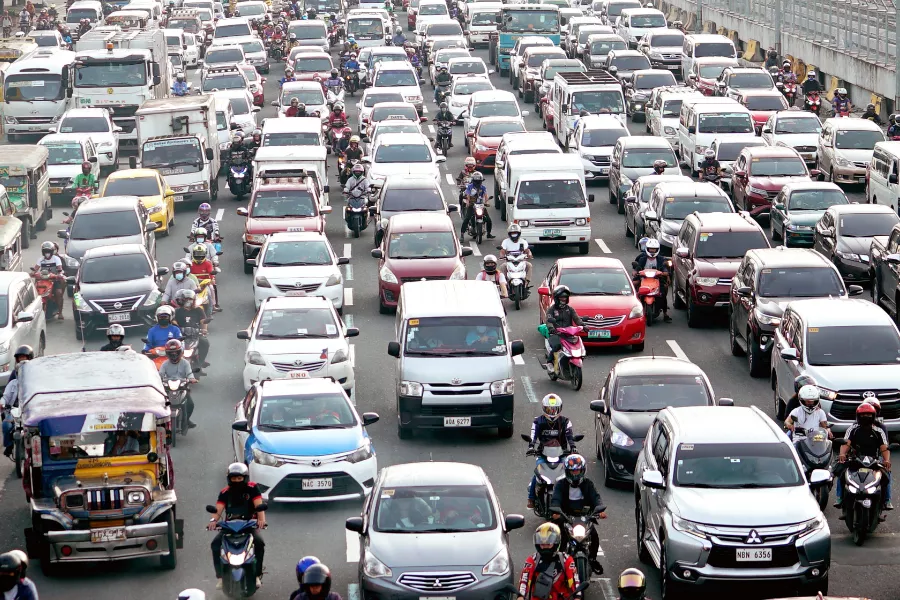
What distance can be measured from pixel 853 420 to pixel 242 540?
30.0 ft

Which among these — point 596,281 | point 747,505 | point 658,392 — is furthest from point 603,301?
point 747,505

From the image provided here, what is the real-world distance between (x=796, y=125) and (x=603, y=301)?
17.8 m

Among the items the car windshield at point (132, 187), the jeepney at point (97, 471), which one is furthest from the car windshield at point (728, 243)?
the car windshield at point (132, 187)

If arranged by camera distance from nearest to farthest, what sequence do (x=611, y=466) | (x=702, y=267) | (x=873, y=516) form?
(x=873, y=516) → (x=611, y=466) → (x=702, y=267)

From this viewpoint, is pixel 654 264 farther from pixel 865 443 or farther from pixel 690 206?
pixel 865 443

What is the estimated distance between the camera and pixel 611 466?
2120cm

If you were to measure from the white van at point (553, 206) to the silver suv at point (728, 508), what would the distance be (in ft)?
58.6

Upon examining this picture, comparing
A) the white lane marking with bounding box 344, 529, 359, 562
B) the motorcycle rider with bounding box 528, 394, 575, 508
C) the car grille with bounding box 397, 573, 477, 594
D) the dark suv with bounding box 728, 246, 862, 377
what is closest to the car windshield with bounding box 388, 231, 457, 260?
the dark suv with bounding box 728, 246, 862, 377

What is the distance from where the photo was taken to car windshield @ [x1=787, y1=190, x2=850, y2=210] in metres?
35.2

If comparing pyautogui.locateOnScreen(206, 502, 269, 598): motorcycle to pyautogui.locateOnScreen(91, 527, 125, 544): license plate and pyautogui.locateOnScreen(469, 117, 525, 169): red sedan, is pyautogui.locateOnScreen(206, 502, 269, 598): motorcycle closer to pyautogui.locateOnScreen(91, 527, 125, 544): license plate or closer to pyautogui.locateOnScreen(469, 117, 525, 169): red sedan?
pyautogui.locateOnScreen(91, 527, 125, 544): license plate

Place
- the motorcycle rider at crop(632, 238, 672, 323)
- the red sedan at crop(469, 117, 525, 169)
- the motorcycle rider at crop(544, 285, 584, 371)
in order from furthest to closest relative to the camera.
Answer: the red sedan at crop(469, 117, 525, 169) → the motorcycle rider at crop(632, 238, 672, 323) → the motorcycle rider at crop(544, 285, 584, 371)

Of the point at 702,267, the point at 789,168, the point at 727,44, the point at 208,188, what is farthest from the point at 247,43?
the point at 702,267

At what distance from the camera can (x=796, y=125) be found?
4456cm

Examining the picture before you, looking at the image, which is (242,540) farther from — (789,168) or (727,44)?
(727,44)
